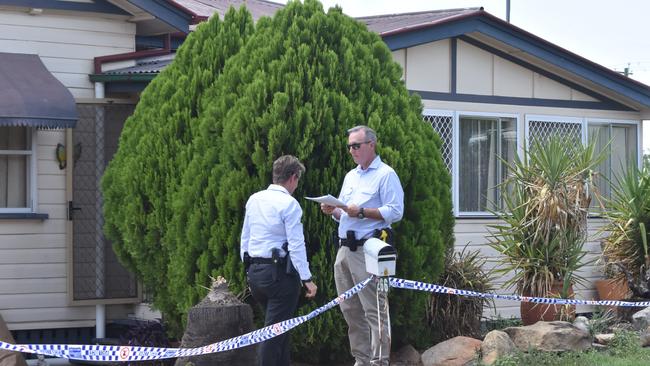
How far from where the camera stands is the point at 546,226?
11414 millimetres

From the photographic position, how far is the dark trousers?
7730mm

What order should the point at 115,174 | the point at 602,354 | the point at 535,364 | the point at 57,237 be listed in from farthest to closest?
the point at 57,237 < the point at 115,174 < the point at 602,354 < the point at 535,364

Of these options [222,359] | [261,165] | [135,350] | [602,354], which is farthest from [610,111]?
[135,350]

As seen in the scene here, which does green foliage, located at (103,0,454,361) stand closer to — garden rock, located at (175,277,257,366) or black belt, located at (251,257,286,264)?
garden rock, located at (175,277,257,366)

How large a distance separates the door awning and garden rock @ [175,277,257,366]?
287 cm

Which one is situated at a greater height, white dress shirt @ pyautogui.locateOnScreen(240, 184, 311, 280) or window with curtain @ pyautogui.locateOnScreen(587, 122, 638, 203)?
window with curtain @ pyautogui.locateOnScreen(587, 122, 638, 203)

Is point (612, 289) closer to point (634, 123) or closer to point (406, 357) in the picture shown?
point (634, 123)

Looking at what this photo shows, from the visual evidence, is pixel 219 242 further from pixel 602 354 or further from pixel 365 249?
pixel 602 354

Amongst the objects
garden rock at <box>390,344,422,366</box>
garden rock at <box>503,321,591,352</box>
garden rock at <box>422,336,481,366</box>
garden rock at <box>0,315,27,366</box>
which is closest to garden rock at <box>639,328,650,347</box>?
garden rock at <box>503,321,591,352</box>

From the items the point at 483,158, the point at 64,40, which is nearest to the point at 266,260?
the point at 64,40

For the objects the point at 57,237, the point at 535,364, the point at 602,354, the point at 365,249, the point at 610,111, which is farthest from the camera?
the point at 610,111

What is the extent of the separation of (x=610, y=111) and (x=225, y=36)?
5.97 metres

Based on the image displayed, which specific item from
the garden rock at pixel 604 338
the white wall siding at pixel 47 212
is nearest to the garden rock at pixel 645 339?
the garden rock at pixel 604 338

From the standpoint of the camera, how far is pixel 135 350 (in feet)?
24.7
